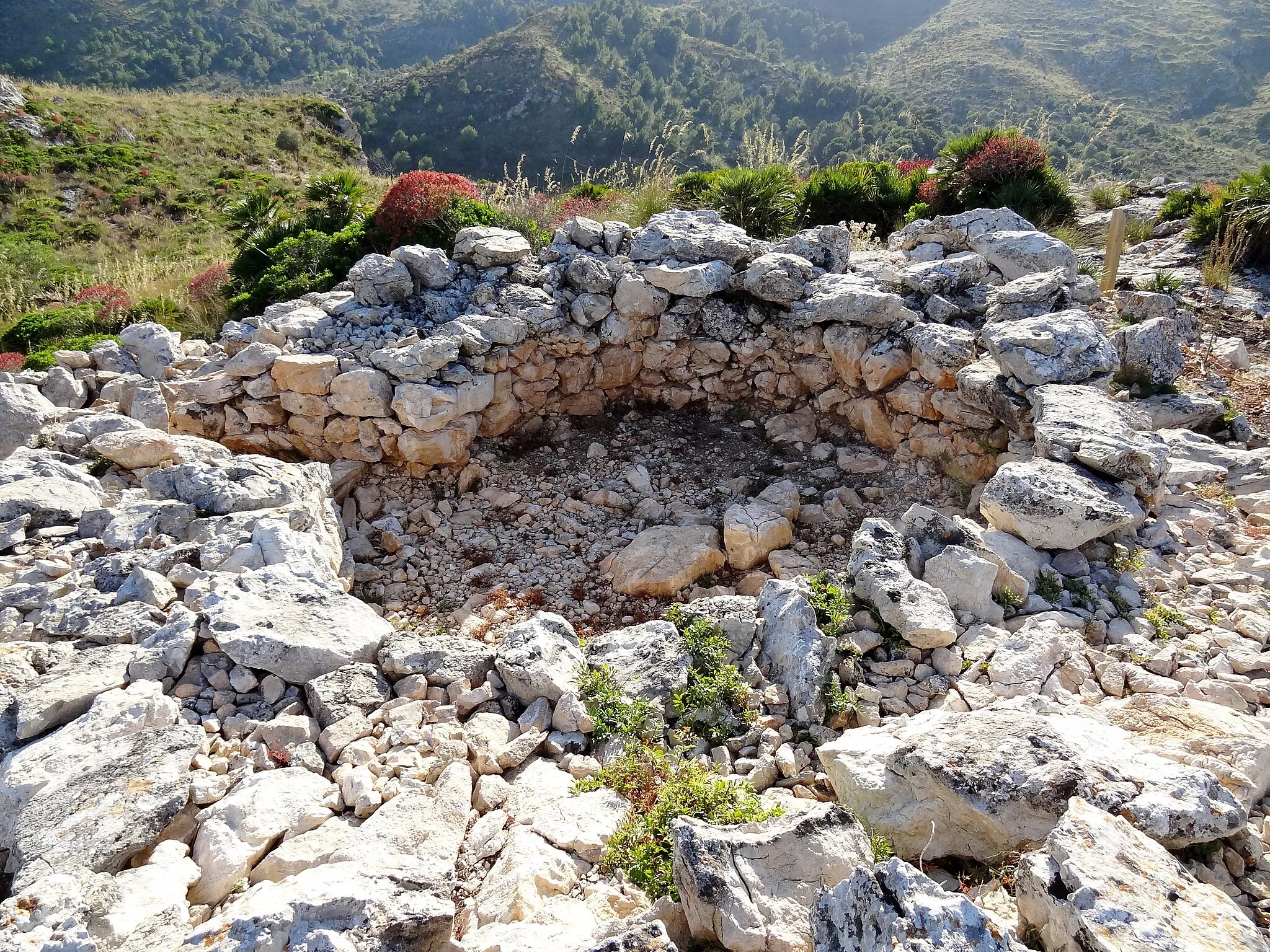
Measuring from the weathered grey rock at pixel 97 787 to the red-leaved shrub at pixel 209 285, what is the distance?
8344 mm

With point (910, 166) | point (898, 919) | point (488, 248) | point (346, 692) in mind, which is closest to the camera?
point (898, 919)

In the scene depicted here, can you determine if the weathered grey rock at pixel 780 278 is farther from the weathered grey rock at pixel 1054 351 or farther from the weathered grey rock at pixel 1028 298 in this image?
the weathered grey rock at pixel 1054 351

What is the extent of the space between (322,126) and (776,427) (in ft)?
113

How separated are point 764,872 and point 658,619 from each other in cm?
302

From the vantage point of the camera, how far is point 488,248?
28.8 ft

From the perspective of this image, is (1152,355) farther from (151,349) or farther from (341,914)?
(151,349)

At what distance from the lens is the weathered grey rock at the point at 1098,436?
5.80m

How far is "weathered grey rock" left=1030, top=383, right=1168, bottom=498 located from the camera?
5805 millimetres

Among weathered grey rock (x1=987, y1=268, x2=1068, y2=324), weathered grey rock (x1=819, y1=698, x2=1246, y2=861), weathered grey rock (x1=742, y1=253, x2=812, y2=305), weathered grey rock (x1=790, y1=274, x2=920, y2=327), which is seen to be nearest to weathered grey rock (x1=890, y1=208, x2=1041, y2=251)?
weathered grey rock (x1=987, y1=268, x2=1068, y2=324)

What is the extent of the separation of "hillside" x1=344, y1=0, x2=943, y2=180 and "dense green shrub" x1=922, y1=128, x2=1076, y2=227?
32.1 meters

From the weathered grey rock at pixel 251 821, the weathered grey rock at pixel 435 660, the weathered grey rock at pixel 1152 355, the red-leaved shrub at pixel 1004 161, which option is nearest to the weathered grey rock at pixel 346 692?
the weathered grey rock at pixel 435 660

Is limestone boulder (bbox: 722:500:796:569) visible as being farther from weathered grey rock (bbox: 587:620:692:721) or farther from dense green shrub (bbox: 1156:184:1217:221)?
dense green shrub (bbox: 1156:184:1217:221)

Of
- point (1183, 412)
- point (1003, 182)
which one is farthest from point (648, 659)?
point (1003, 182)

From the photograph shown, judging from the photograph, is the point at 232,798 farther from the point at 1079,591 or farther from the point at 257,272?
the point at 257,272
